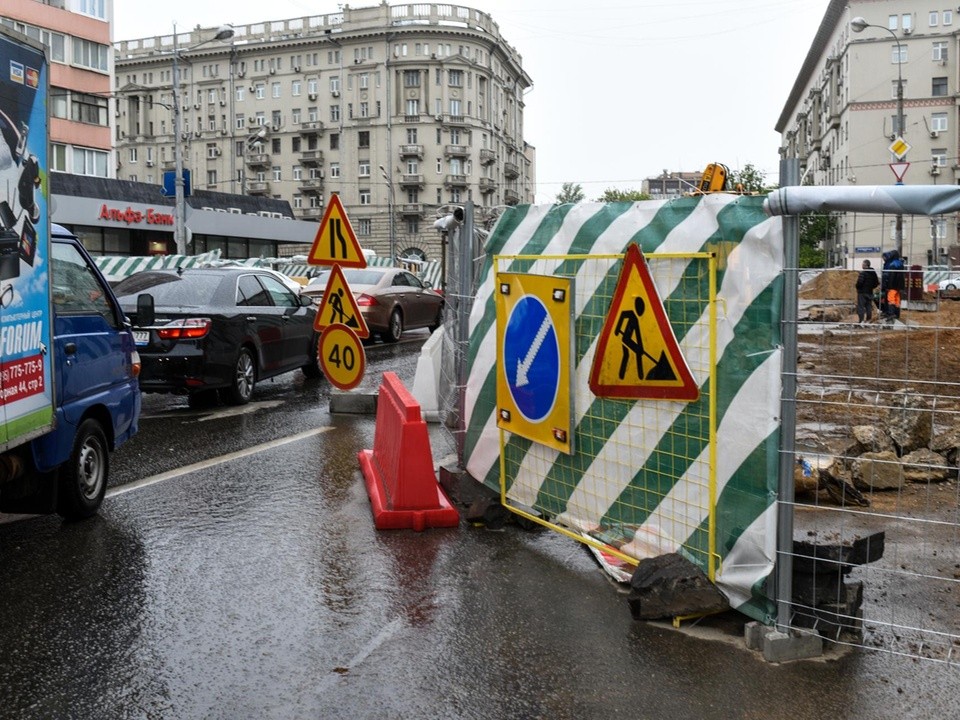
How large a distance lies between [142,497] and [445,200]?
325 feet

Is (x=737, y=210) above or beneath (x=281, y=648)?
above

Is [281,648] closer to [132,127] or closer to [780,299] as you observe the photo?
[780,299]

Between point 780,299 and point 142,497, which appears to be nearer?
point 780,299

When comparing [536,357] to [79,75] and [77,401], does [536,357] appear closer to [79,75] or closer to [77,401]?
[77,401]

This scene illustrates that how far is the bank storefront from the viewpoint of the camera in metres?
47.5

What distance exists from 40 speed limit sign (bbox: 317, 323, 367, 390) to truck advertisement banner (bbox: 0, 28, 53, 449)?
4.02 m


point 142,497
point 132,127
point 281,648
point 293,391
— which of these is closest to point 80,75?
point 293,391

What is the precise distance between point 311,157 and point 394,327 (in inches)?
3454

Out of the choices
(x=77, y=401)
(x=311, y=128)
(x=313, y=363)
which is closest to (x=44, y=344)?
(x=77, y=401)

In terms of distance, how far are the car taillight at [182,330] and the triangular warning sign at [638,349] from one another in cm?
712

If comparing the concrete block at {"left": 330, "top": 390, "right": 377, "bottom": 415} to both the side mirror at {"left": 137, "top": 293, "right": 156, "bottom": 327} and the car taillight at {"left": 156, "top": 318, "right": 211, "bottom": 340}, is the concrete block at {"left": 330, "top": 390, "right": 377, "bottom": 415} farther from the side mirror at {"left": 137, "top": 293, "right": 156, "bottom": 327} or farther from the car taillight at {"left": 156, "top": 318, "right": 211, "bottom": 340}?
the side mirror at {"left": 137, "top": 293, "right": 156, "bottom": 327}

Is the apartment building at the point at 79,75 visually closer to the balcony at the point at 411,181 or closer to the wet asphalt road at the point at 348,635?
the wet asphalt road at the point at 348,635

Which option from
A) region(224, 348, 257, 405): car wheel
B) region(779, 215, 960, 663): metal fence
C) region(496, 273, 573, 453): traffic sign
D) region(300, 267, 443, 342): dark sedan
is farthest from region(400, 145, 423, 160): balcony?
region(779, 215, 960, 663): metal fence

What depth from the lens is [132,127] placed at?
113 m
